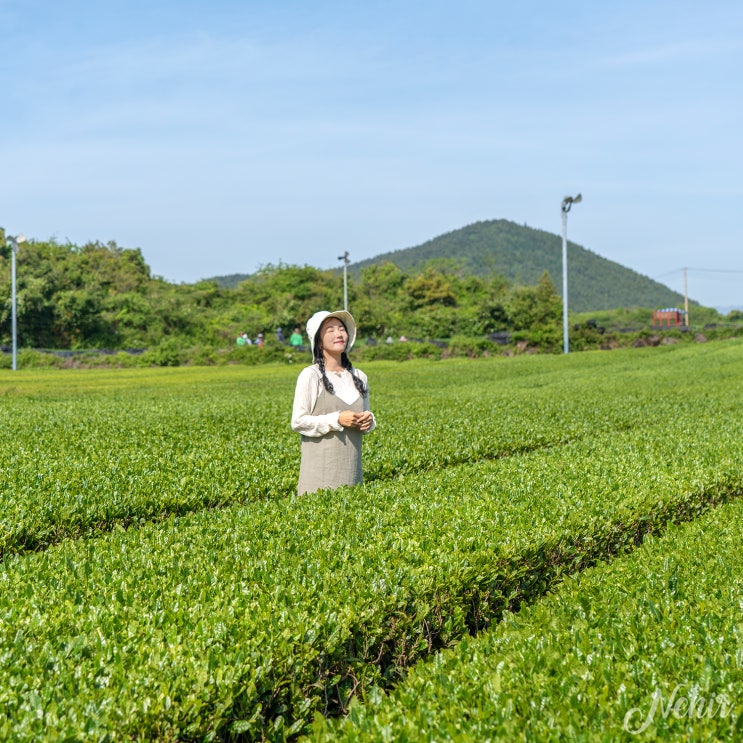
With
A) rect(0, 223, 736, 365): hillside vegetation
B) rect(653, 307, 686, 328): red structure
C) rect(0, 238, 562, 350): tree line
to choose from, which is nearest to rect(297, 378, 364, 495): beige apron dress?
rect(0, 223, 736, 365): hillside vegetation

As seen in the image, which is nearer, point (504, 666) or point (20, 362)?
point (504, 666)

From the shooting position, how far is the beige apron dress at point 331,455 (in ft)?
19.9

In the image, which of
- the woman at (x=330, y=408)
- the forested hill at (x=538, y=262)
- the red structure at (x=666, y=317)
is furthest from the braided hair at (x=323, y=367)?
the forested hill at (x=538, y=262)

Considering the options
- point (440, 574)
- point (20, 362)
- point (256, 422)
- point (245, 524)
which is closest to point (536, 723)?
point (440, 574)

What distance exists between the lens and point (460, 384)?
25.0 meters

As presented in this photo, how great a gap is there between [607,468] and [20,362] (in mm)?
36060

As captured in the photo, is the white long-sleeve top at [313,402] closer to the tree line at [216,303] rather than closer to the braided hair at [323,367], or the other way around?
the braided hair at [323,367]

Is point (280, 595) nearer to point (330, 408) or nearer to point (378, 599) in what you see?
point (378, 599)

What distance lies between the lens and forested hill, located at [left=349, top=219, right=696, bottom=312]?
121312 millimetres

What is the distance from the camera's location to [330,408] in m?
6.07

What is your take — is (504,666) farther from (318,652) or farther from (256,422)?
(256,422)

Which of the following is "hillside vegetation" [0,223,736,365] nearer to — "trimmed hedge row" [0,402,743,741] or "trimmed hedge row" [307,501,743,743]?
"trimmed hedge row" [0,402,743,741]

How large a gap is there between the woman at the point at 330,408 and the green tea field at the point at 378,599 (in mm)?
240

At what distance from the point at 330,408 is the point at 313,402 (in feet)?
0.49
